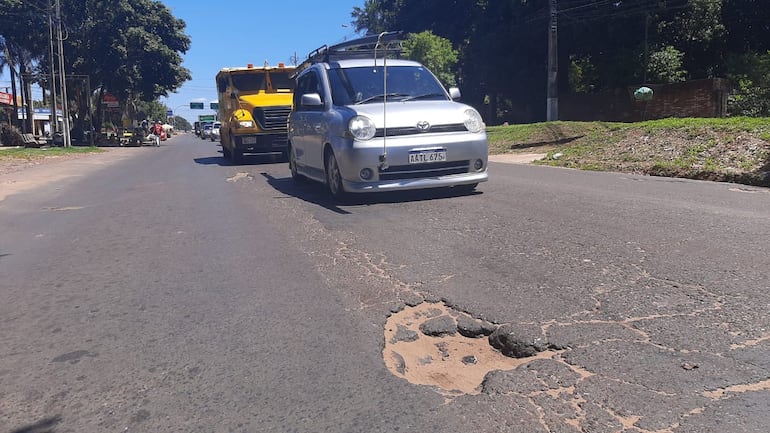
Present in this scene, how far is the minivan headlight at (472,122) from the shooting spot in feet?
25.4

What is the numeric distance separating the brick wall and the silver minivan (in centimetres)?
1735

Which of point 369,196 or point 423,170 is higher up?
point 423,170

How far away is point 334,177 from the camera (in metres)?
8.09

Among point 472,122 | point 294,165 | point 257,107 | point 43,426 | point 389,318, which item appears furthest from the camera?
point 257,107

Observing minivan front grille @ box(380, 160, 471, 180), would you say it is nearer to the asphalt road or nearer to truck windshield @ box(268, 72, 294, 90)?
A: the asphalt road

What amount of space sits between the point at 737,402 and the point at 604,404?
549 mm

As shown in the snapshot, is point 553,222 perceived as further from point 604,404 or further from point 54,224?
point 54,224

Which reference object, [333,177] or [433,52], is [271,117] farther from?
[433,52]

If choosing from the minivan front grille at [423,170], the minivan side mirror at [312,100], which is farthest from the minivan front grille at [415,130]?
the minivan side mirror at [312,100]

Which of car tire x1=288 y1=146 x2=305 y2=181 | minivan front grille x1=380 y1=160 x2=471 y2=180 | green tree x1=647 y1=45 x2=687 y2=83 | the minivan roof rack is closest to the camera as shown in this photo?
minivan front grille x1=380 y1=160 x2=471 y2=180

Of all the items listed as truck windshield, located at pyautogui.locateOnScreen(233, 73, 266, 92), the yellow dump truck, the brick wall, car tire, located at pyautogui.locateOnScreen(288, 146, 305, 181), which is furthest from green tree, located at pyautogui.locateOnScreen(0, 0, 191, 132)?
car tire, located at pyautogui.locateOnScreen(288, 146, 305, 181)

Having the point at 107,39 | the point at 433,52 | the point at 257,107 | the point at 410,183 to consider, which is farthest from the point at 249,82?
the point at 107,39

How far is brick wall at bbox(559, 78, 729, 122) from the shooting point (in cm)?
2203

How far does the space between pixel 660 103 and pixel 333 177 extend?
20.8 meters
